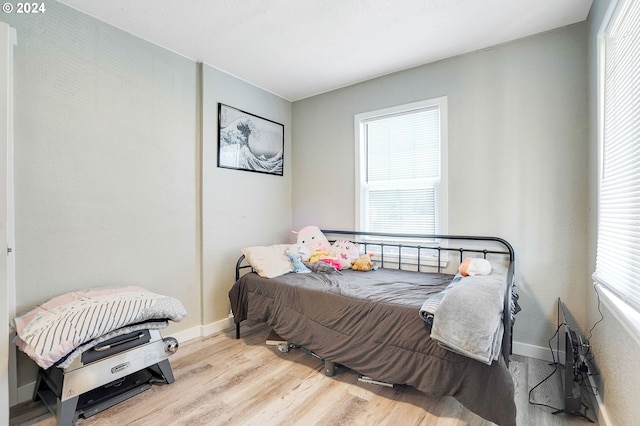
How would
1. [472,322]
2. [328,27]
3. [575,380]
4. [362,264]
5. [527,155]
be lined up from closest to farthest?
[472,322], [575,380], [328,27], [527,155], [362,264]

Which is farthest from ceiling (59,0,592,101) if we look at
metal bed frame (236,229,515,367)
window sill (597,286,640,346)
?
window sill (597,286,640,346)

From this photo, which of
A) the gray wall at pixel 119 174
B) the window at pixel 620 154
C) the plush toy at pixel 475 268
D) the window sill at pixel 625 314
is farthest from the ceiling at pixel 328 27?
the window sill at pixel 625 314

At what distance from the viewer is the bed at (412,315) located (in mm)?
1356

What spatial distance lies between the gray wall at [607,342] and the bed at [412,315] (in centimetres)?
40

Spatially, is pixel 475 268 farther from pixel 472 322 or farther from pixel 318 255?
pixel 318 255

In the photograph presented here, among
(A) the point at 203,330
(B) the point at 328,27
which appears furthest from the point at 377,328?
(B) the point at 328,27

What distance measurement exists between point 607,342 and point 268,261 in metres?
2.17

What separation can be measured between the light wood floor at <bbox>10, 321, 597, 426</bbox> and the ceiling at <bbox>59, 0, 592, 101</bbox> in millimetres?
2375

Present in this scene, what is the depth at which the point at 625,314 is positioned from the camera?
44.1 inches

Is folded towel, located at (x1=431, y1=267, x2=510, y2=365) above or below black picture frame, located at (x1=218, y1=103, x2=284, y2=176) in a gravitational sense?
below

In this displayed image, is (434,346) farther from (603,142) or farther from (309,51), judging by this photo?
(309,51)

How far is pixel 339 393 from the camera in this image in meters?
1.78

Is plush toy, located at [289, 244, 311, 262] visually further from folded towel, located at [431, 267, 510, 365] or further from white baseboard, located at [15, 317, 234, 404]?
folded towel, located at [431, 267, 510, 365]

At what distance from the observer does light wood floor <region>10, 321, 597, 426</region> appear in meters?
1.55
